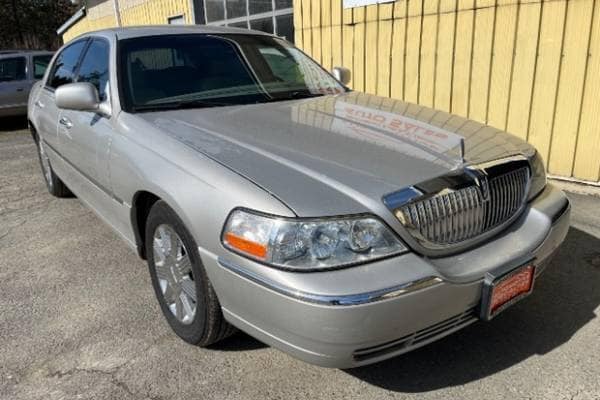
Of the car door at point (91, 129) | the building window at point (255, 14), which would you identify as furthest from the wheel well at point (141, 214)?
the building window at point (255, 14)

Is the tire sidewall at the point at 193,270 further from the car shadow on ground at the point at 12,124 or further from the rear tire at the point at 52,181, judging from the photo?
the car shadow on ground at the point at 12,124

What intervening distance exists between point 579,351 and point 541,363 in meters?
0.25

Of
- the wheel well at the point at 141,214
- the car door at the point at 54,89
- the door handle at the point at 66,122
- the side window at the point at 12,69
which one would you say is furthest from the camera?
the side window at the point at 12,69

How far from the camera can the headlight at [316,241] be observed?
1880mm

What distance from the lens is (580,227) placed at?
3926 mm

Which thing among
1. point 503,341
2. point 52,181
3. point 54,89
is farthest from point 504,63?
point 52,181

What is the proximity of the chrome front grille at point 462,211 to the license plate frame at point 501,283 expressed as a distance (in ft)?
0.66

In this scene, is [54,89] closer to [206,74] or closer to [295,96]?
[206,74]

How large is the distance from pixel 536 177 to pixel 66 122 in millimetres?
3240

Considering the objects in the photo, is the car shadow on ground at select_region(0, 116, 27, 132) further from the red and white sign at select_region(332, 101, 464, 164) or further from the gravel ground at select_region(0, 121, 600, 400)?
the red and white sign at select_region(332, 101, 464, 164)

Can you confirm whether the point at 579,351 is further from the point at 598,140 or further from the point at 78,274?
the point at 78,274

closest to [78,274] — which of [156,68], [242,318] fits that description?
[156,68]

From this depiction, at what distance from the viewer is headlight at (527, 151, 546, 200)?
8.48ft

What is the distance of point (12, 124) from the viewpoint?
11.9m
